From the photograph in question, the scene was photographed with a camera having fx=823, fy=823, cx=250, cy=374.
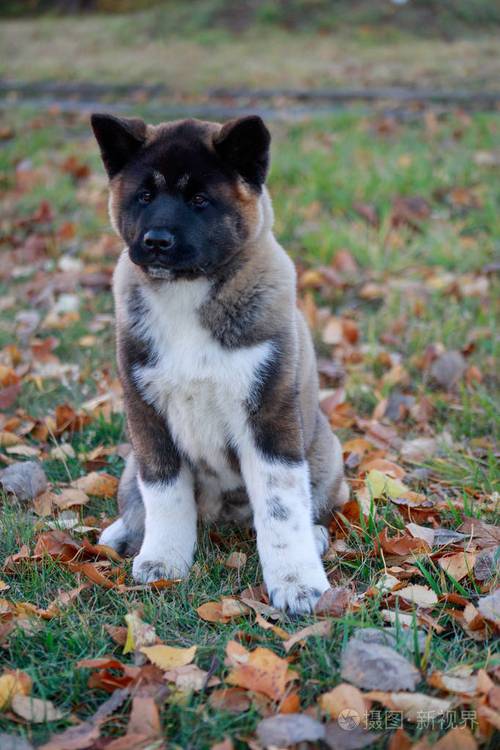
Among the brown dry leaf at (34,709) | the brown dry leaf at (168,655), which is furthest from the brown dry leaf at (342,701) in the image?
the brown dry leaf at (34,709)

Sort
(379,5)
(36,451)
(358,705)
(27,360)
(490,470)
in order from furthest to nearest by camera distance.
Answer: (379,5) → (27,360) → (36,451) → (490,470) → (358,705)

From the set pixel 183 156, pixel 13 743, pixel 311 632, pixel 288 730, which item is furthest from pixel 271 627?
pixel 183 156

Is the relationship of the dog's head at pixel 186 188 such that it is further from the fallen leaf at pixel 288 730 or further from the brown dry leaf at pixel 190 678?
the fallen leaf at pixel 288 730

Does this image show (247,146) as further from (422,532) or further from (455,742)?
(455,742)

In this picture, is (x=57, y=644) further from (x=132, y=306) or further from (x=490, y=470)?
(x=490, y=470)

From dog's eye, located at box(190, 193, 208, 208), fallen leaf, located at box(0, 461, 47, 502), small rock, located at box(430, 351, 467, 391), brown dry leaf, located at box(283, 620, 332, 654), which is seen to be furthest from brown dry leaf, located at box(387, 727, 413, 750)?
small rock, located at box(430, 351, 467, 391)

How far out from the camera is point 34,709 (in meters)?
2.19

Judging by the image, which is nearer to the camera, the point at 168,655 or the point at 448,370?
the point at 168,655

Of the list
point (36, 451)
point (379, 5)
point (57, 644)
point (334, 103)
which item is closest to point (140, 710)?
point (57, 644)

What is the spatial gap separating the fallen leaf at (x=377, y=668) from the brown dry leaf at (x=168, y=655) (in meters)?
0.44

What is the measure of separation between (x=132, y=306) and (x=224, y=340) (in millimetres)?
378

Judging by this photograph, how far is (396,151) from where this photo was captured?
727cm

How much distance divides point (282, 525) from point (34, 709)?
968 millimetres

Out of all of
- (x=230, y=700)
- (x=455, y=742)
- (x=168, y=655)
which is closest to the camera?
(x=455, y=742)
